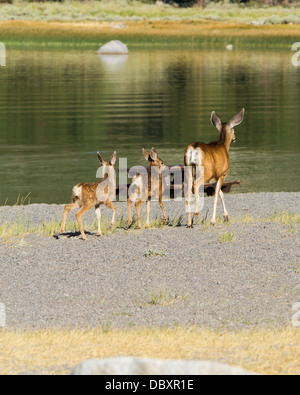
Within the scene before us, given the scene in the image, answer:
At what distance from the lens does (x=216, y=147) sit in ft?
42.1

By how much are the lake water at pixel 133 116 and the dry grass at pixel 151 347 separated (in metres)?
11.3

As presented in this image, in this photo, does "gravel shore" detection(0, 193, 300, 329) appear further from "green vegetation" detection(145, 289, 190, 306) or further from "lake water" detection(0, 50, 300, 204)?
"lake water" detection(0, 50, 300, 204)

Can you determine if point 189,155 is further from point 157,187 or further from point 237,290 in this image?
point 237,290

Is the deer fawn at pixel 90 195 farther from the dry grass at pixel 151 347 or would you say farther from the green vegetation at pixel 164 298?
the dry grass at pixel 151 347

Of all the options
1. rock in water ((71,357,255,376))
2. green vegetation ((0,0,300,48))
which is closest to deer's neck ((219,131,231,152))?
rock in water ((71,357,255,376))

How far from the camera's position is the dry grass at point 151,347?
663 centimetres

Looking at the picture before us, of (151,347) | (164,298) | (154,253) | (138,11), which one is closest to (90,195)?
(154,253)

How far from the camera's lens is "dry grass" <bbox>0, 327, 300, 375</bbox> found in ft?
21.8

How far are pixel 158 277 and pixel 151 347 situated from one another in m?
3.35

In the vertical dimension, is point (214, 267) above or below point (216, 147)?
below

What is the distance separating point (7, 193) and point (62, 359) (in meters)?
13.5

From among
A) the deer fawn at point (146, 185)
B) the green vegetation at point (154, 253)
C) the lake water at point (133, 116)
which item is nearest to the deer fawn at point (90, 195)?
the deer fawn at point (146, 185)

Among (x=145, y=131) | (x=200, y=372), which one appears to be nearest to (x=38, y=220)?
(x=200, y=372)

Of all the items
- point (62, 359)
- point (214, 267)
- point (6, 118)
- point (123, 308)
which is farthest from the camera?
point (6, 118)
